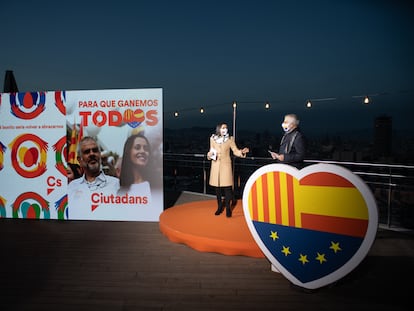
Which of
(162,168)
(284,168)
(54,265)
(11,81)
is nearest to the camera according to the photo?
(284,168)

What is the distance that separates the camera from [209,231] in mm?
3283

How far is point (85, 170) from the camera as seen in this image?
4.21 meters

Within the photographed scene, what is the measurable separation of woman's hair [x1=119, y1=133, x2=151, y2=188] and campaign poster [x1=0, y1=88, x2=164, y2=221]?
12 millimetres

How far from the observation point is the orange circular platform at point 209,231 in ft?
9.74

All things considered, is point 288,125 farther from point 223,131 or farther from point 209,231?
point 209,231

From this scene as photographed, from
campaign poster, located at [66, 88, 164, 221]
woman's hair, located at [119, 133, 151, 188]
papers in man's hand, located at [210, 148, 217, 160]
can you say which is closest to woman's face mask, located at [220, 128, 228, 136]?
papers in man's hand, located at [210, 148, 217, 160]

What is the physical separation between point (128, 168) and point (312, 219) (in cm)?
270

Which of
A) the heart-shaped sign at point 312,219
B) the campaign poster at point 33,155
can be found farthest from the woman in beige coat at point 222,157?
the campaign poster at point 33,155

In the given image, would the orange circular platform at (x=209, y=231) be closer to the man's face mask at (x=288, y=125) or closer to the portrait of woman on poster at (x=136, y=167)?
the portrait of woman on poster at (x=136, y=167)

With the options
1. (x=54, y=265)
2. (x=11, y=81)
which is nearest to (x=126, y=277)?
(x=54, y=265)

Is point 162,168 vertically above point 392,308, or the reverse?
point 162,168

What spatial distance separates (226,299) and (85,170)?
9.40 ft

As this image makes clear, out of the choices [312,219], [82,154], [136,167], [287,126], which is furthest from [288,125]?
[82,154]

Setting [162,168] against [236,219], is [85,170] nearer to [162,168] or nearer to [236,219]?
[162,168]
